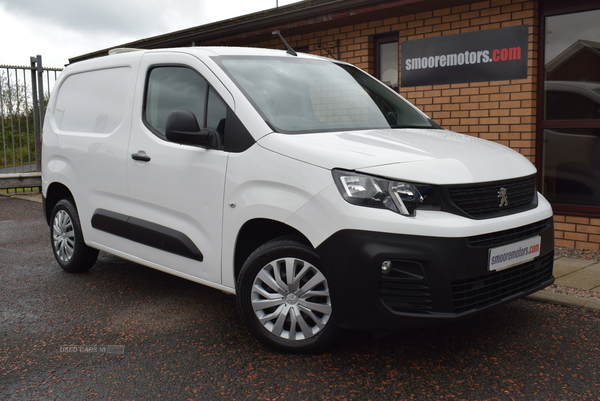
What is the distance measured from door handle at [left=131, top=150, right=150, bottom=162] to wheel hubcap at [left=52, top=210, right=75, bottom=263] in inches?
59.5

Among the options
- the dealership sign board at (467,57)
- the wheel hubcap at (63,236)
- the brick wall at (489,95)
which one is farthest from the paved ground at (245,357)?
the dealership sign board at (467,57)

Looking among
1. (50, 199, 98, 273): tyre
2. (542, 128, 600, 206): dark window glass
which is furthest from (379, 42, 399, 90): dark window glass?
(50, 199, 98, 273): tyre

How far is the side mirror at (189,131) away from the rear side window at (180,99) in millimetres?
91

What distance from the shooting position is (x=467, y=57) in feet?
22.1

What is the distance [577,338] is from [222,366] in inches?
90.7

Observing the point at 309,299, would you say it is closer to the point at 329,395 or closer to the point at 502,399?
the point at 329,395

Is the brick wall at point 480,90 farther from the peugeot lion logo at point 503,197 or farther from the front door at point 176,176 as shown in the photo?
the front door at point 176,176

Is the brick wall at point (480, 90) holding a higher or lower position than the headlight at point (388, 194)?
higher

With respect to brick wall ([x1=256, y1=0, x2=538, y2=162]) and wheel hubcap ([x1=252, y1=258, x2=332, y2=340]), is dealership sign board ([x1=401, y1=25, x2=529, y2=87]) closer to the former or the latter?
brick wall ([x1=256, y1=0, x2=538, y2=162])

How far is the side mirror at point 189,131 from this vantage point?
11.8 feet

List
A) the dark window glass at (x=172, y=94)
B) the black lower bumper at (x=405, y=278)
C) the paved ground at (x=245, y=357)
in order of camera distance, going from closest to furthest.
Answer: the black lower bumper at (x=405, y=278)
the paved ground at (x=245, y=357)
the dark window glass at (x=172, y=94)

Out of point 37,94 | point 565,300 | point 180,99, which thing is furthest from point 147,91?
point 37,94

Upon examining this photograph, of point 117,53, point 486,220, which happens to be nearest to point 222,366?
point 486,220

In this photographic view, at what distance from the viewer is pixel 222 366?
130 inches
